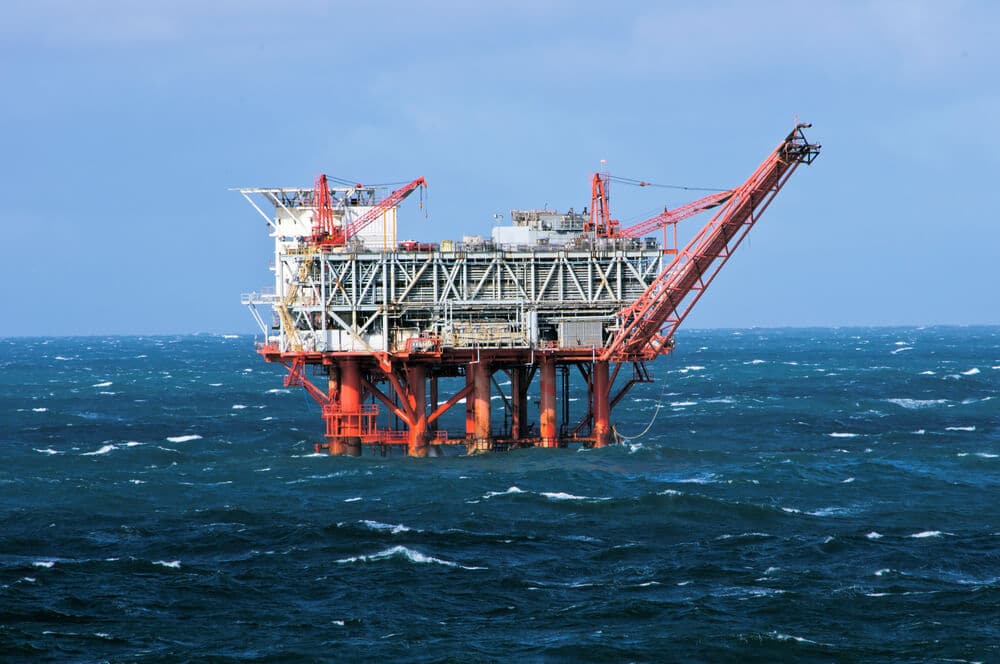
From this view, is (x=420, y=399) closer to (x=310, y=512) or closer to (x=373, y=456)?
(x=373, y=456)

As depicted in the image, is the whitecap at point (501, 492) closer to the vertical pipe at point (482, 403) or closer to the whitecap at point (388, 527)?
the whitecap at point (388, 527)

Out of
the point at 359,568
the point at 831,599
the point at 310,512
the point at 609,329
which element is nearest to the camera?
the point at 831,599

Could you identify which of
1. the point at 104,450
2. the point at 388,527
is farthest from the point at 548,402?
the point at 104,450

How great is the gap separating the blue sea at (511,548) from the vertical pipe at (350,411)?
1.62 metres

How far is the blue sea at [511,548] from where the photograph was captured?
3925cm

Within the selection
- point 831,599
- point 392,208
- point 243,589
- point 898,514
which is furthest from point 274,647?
point 392,208

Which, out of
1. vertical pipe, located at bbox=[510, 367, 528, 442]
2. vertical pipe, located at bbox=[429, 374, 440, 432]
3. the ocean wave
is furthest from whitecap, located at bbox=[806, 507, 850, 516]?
vertical pipe, located at bbox=[429, 374, 440, 432]

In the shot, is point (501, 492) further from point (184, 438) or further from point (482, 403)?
point (184, 438)

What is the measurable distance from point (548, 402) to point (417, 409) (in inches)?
263

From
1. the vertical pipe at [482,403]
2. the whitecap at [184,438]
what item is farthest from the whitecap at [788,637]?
the whitecap at [184,438]

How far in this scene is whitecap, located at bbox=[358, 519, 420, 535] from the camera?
52.9 meters

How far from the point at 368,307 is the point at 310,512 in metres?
16.9

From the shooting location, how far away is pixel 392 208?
7556 centimetres

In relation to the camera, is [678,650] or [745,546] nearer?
[678,650]
